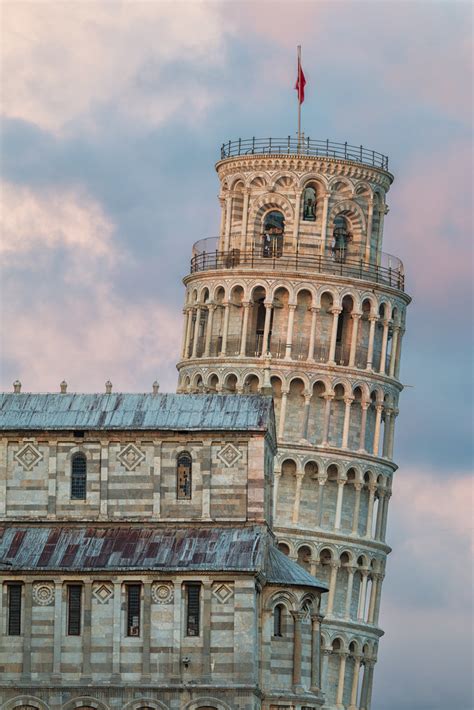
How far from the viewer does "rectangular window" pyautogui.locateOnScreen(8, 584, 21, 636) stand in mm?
143000

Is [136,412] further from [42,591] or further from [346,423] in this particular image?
[346,423]

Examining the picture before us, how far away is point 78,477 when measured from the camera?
147125mm

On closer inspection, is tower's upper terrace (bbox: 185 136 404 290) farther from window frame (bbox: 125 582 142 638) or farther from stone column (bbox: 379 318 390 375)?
window frame (bbox: 125 582 142 638)

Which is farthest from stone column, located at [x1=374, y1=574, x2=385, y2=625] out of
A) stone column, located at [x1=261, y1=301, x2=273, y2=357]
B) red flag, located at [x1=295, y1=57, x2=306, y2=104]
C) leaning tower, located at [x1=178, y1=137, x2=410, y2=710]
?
red flag, located at [x1=295, y1=57, x2=306, y2=104]

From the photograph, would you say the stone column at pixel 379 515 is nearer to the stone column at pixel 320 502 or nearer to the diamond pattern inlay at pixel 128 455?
the stone column at pixel 320 502

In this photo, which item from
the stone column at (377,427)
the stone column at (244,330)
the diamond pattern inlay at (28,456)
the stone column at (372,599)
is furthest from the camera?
the stone column at (372,599)

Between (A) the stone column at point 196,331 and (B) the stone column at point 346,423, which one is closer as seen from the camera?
(B) the stone column at point 346,423

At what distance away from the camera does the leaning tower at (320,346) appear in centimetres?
19025

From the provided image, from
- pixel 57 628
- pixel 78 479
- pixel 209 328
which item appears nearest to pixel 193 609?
pixel 57 628

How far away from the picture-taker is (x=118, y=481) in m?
147

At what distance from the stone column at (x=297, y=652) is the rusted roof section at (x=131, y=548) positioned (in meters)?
4.85

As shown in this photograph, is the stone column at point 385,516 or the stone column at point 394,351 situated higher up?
the stone column at point 394,351

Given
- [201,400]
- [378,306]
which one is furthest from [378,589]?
[201,400]

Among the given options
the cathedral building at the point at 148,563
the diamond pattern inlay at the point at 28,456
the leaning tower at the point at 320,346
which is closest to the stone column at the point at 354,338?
the leaning tower at the point at 320,346
